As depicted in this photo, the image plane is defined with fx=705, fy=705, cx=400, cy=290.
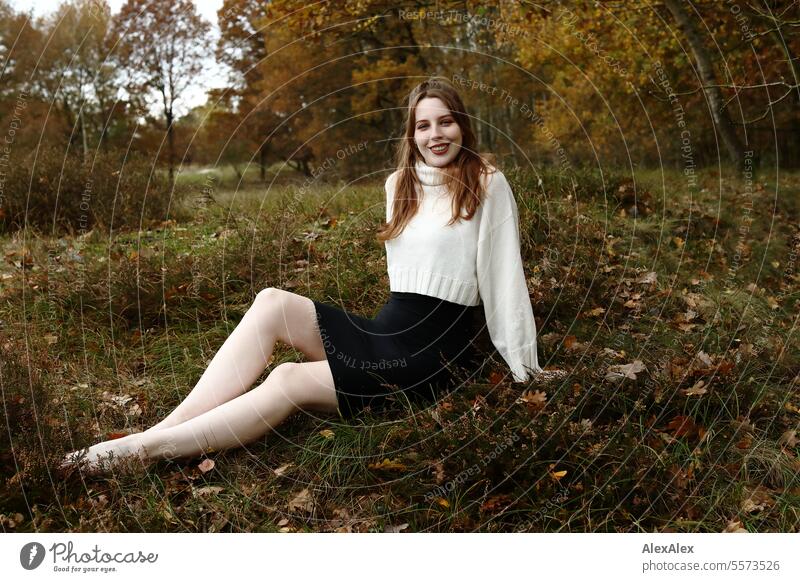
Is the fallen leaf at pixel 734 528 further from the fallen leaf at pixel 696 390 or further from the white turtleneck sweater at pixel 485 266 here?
the white turtleneck sweater at pixel 485 266

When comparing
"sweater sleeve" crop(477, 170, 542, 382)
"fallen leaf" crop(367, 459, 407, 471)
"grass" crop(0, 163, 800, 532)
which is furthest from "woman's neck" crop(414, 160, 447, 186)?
"fallen leaf" crop(367, 459, 407, 471)

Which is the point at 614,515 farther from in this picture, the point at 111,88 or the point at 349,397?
the point at 111,88

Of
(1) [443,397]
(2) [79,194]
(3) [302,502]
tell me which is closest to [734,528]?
(1) [443,397]

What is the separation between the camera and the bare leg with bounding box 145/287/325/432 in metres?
3.17

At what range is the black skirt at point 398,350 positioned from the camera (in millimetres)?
3275

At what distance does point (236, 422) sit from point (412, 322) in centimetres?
94

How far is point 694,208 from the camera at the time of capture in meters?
6.29

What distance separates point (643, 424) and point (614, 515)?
0.55 meters

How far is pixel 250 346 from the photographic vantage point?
3.25 meters

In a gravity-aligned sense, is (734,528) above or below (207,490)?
below

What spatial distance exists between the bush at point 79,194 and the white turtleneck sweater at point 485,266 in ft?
13.2

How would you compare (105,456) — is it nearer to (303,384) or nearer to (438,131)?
(303,384)

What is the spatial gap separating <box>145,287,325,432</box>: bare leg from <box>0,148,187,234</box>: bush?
382 centimetres

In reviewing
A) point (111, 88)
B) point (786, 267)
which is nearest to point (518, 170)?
point (786, 267)
